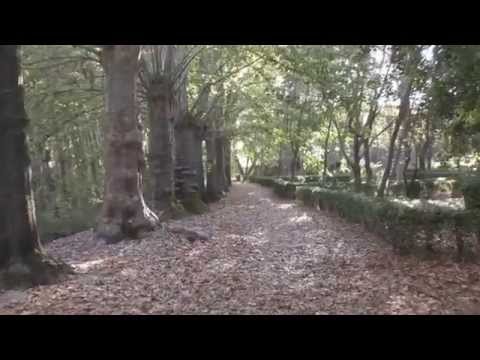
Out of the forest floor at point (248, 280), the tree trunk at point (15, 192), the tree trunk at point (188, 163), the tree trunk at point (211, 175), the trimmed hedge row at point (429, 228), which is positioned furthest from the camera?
the tree trunk at point (211, 175)

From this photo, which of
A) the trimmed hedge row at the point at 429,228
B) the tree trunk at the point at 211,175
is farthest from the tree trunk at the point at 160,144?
the tree trunk at the point at 211,175

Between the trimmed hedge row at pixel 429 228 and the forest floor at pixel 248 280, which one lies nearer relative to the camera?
the forest floor at pixel 248 280

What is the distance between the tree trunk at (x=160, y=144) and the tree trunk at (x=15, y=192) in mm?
6877

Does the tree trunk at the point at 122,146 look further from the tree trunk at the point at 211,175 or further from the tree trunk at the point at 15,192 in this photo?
the tree trunk at the point at 211,175

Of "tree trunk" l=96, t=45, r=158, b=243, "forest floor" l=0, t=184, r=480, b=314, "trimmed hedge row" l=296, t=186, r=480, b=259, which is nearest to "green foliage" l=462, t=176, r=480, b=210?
"trimmed hedge row" l=296, t=186, r=480, b=259

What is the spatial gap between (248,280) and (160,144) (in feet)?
23.8

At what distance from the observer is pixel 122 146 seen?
9500mm

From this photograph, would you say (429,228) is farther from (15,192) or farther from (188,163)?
(188,163)

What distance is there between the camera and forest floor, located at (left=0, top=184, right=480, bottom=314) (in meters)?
5.25

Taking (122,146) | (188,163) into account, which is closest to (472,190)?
(122,146)

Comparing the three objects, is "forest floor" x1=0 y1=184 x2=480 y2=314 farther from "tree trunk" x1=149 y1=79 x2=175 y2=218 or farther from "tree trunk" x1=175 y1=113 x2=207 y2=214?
"tree trunk" x1=175 y1=113 x2=207 y2=214

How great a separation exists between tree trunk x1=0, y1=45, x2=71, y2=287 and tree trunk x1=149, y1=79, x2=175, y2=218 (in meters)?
6.88

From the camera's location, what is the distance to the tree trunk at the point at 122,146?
31.0 ft

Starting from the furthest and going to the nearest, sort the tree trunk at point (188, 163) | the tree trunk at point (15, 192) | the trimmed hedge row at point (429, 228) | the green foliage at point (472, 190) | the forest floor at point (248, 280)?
the tree trunk at point (188, 163), the green foliage at point (472, 190), the trimmed hedge row at point (429, 228), the tree trunk at point (15, 192), the forest floor at point (248, 280)
